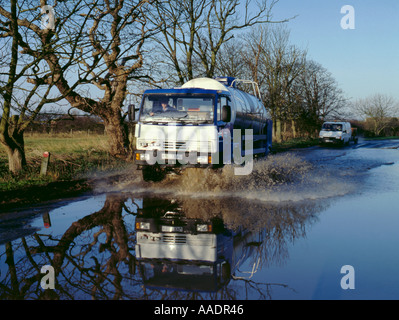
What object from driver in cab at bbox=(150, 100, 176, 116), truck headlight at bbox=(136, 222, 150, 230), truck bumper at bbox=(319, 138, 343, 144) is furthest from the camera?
truck bumper at bbox=(319, 138, 343, 144)

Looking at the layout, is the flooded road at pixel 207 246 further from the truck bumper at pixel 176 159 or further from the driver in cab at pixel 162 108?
the driver in cab at pixel 162 108

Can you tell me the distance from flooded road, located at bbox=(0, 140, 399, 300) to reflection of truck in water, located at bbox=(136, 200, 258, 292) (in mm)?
14

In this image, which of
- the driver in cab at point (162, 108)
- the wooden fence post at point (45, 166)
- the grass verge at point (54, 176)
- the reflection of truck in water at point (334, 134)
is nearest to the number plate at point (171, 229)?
the grass verge at point (54, 176)

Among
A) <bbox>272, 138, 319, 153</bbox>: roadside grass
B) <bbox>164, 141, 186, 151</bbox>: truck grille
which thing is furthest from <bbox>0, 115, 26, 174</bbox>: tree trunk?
<bbox>272, 138, 319, 153</bbox>: roadside grass

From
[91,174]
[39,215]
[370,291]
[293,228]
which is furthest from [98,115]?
[370,291]

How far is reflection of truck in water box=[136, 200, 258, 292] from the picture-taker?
15.0ft

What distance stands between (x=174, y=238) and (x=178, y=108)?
6.86 m

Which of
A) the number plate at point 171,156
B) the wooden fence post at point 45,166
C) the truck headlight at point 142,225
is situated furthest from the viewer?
the wooden fence post at point 45,166

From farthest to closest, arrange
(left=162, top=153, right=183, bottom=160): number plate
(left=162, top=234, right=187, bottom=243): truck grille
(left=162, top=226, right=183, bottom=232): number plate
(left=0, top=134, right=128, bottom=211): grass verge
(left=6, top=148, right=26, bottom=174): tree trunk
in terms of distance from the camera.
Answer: (left=6, top=148, right=26, bottom=174): tree trunk, (left=162, top=153, right=183, bottom=160): number plate, (left=0, top=134, right=128, bottom=211): grass verge, (left=162, top=226, right=183, bottom=232): number plate, (left=162, top=234, right=187, bottom=243): truck grille

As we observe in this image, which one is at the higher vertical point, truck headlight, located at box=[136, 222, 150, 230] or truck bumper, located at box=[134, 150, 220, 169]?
truck bumper, located at box=[134, 150, 220, 169]

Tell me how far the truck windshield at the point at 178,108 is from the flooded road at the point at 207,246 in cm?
228

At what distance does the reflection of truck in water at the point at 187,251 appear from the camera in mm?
4562

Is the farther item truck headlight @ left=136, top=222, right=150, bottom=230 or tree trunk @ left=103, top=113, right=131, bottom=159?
tree trunk @ left=103, top=113, right=131, bottom=159

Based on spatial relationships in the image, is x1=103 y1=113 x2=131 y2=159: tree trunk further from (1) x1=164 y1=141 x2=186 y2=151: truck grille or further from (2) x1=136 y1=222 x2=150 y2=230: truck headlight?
(2) x1=136 y1=222 x2=150 y2=230: truck headlight
